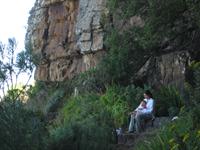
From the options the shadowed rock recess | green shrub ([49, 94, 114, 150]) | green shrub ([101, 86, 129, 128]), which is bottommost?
green shrub ([49, 94, 114, 150])

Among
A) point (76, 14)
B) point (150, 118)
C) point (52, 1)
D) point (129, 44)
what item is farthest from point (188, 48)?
point (52, 1)

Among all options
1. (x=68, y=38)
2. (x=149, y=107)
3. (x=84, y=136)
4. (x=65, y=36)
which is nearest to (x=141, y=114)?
(x=149, y=107)

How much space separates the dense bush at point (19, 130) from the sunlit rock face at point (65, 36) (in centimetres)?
1192

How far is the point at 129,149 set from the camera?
1466 cm

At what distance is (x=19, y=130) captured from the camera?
12422mm

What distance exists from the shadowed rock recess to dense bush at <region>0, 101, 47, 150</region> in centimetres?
916

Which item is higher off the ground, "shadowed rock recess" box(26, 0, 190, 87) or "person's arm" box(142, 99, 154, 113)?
"shadowed rock recess" box(26, 0, 190, 87)

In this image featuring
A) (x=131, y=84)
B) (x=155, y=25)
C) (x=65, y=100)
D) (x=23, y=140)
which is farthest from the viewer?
(x=65, y=100)

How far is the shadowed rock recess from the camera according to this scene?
997 inches

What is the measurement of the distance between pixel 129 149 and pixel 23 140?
3.47 meters

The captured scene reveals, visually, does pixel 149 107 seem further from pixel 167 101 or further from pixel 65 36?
pixel 65 36

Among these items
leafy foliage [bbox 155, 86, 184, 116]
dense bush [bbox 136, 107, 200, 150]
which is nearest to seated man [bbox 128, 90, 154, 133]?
leafy foliage [bbox 155, 86, 184, 116]

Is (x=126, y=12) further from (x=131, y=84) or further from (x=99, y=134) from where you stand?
(x=99, y=134)

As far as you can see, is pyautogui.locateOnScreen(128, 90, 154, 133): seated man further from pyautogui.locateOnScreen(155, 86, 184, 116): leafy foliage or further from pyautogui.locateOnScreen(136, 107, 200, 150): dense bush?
pyautogui.locateOnScreen(136, 107, 200, 150): dense bush
